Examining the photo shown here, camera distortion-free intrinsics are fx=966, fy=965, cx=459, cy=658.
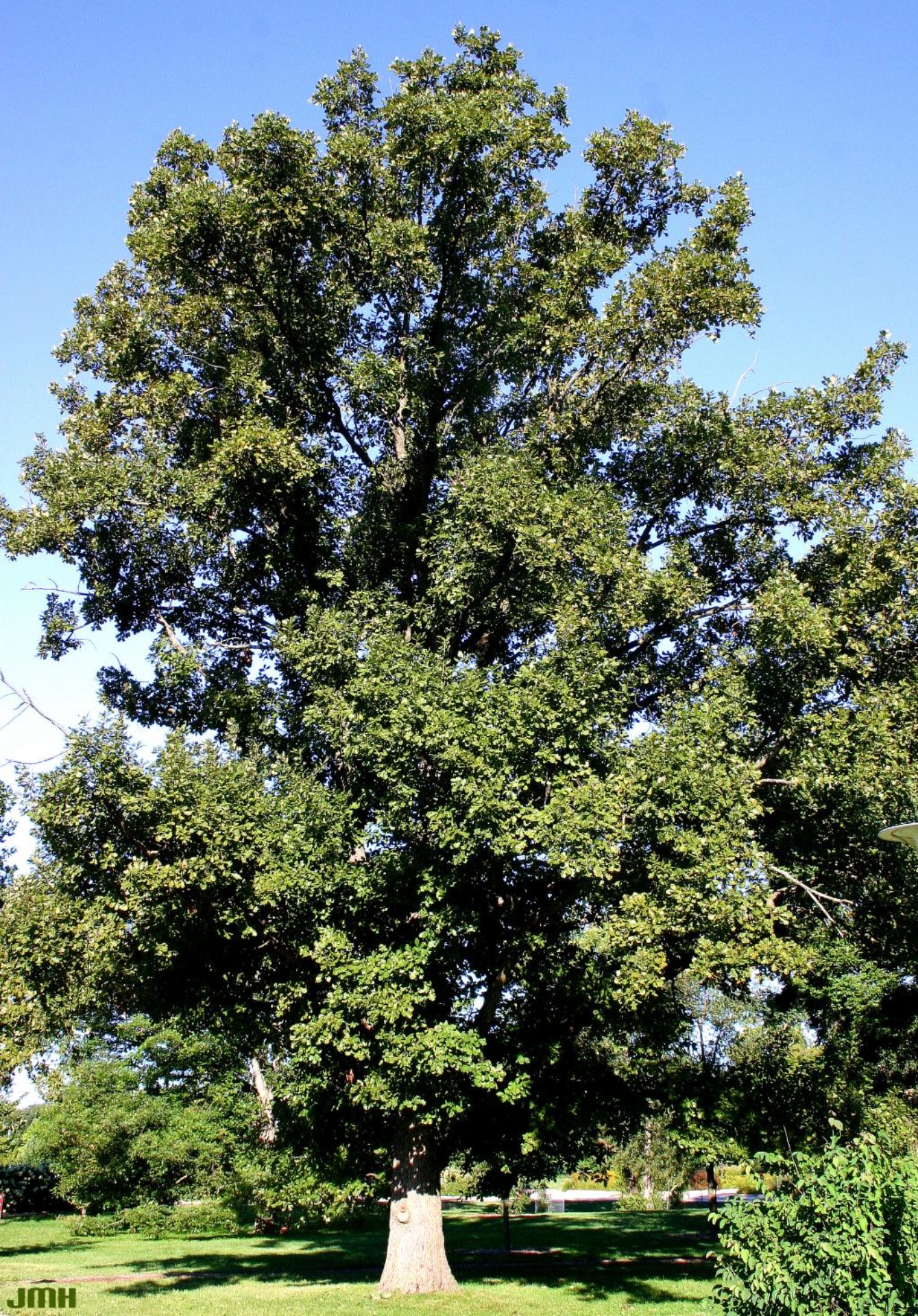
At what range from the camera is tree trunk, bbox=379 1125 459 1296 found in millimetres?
15695

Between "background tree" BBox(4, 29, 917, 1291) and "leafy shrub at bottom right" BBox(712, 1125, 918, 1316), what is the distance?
4.88m

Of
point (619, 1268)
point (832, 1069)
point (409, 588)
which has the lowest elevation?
point (619, 1268)

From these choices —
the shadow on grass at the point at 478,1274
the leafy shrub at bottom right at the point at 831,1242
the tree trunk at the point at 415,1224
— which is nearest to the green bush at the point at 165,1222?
the shadow on grass at the point at 478,1274

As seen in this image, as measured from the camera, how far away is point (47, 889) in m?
17.7

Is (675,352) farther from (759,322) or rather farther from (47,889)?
(47,889)

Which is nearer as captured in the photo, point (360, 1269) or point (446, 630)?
point (446, 630)

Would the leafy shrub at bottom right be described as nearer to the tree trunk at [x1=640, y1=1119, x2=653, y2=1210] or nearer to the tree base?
the tree base

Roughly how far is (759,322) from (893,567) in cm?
556

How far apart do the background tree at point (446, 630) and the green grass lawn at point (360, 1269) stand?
77.4 inches

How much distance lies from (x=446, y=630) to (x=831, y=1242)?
11775mm

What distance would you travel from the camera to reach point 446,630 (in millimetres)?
17672

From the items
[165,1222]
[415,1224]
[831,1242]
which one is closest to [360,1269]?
[415,1224]

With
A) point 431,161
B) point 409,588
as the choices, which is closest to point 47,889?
point 409,588

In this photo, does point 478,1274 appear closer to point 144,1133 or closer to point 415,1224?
point 415,1224
